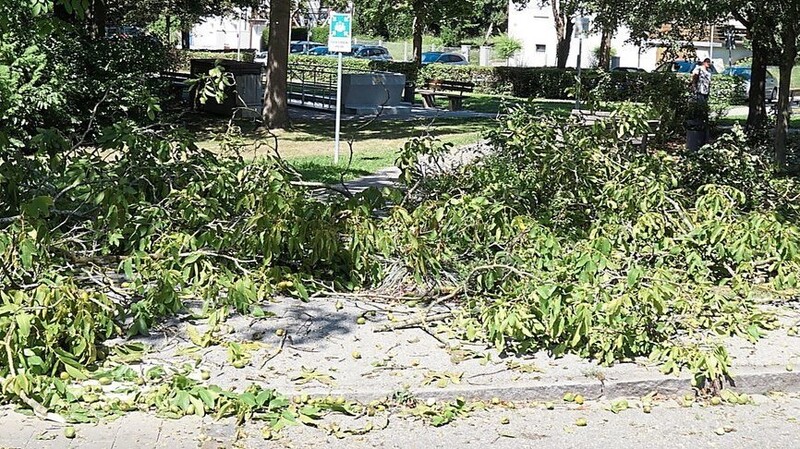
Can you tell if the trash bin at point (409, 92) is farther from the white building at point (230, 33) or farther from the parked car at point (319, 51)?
the white building at point (230, 33)

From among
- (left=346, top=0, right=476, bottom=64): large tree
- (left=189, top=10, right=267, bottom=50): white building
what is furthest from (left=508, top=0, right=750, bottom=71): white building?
(left=346, top=0, right=476, bottom=64): large tree

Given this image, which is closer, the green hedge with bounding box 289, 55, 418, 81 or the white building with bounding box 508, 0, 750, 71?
the green hedge with bounding box 289, 55, 418, 81

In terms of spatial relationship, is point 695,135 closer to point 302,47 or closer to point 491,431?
point 491,431

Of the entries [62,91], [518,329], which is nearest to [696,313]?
[518,329]

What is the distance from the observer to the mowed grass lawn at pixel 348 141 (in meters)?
14.6

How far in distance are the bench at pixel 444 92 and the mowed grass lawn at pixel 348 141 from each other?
10.8 feet

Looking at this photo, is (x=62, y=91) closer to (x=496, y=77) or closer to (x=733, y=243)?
(x=733, y=243)

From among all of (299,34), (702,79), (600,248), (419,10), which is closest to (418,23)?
(419,10)

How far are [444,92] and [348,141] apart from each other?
55.5 ft

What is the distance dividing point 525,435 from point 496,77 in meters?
36.7

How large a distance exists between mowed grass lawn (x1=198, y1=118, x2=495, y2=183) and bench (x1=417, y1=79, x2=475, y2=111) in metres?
3.30

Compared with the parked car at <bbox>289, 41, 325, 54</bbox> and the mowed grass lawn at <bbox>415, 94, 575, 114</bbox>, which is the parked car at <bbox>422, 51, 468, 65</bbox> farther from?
the mowed grass lawn at <bbox>415, 94, 575, 114</bbox>

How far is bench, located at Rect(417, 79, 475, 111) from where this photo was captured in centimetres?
2797

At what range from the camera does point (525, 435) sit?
5.16 meters
